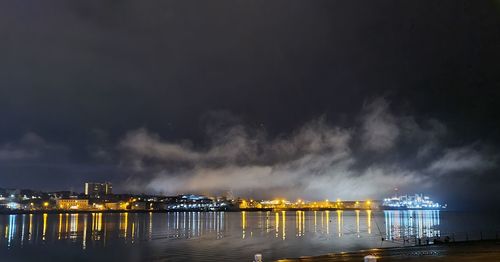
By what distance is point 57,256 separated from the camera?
62938mm

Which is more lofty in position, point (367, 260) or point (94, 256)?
point (367, 260)

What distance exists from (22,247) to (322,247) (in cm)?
4859

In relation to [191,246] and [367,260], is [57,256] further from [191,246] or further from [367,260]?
[367,260]

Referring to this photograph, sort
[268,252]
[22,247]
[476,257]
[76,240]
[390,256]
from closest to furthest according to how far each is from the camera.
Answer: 1. [476,257]
2. [390,256]
3. [268,252]
4. [22,247]
5. [76,240]

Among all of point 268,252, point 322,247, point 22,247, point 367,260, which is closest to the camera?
point 367,260

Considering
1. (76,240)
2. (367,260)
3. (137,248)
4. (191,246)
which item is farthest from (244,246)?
(367,260)

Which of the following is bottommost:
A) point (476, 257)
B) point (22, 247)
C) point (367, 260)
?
point (22, 247)

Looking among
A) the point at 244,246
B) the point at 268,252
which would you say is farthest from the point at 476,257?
the point at 244,246

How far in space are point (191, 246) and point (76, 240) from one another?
89.8ft

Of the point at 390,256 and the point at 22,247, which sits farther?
the point at 22,247

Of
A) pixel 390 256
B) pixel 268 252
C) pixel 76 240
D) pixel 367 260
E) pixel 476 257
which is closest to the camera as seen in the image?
pixel 367 260

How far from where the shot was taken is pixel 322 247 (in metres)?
68.2

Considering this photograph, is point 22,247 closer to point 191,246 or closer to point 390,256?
point 191,246

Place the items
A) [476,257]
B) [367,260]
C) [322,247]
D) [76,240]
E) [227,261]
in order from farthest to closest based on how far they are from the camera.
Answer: [76,240], [322,247], [227,261], [476,257], [367,260]
